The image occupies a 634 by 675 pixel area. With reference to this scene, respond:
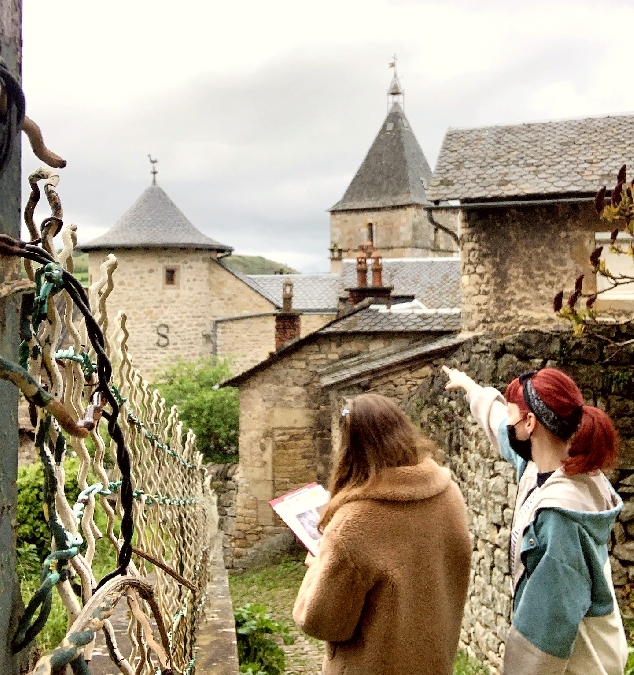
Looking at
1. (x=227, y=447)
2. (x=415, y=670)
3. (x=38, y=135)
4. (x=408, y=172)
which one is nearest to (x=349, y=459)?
(x=415, y=670)

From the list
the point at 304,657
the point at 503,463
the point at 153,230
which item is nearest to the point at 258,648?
the point at 304,657

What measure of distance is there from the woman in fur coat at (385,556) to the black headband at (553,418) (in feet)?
1.21

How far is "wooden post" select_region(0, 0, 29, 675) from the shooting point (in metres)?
0.91

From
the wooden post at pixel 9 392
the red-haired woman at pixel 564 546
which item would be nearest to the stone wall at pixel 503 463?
the red-haired woman at pixel 564 546

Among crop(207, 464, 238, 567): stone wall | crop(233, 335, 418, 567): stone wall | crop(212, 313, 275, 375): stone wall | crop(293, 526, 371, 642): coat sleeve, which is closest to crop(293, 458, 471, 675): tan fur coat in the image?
crop(293, 526, 371, 642): coat sleeve

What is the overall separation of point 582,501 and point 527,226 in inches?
283

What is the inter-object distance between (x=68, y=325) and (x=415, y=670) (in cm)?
148

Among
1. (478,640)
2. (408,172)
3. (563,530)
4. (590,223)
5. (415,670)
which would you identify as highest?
(408,172)

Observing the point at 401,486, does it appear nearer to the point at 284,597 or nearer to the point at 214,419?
the point at 284,597

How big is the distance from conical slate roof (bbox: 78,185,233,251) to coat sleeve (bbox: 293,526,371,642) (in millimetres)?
23161

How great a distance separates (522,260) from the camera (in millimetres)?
8977

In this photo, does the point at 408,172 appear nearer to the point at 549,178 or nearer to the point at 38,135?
the point at 549,178

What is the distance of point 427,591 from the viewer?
2207 mm

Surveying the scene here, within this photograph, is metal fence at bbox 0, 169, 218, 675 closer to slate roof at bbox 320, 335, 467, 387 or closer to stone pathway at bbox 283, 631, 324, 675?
stone pathway at bbox 283, 631, 324, 675
